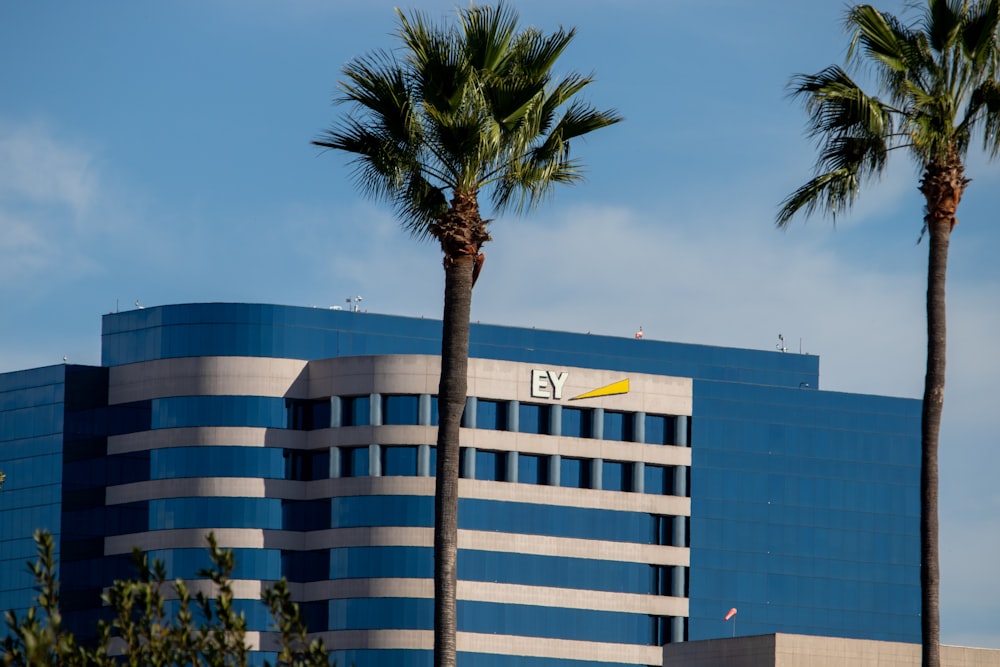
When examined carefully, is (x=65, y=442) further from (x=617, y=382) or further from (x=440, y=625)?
(x=440, y=625)

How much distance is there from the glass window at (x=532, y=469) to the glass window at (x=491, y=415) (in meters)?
2.14

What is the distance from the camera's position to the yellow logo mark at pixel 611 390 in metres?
112

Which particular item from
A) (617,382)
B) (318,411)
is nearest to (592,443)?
(617,382)

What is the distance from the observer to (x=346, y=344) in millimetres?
114562

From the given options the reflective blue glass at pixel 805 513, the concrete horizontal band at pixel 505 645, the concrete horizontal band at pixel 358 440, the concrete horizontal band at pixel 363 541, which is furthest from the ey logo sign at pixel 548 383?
the concrete horizontal band at pixel 505 645

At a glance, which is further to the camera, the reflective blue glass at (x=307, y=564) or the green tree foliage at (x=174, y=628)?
the reflective blue glass at (x=307, y=564)

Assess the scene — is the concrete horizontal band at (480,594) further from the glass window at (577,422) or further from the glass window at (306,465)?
the glass window at (577,422)

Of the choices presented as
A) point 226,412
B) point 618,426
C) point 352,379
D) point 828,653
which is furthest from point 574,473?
point 828,653

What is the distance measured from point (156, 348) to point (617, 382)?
27.2 m

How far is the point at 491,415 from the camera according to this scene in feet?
359

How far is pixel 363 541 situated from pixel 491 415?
10.3m

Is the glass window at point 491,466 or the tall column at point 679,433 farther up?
the tall column at point 679,433

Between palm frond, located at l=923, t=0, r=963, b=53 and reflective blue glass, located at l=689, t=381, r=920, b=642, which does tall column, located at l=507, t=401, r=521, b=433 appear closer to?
reflective blue glass, located at l=689, t=381, r=920, b=642

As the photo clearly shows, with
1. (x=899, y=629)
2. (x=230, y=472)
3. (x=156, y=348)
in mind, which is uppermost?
(x=156, y=348)
